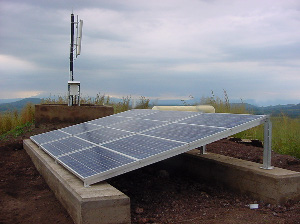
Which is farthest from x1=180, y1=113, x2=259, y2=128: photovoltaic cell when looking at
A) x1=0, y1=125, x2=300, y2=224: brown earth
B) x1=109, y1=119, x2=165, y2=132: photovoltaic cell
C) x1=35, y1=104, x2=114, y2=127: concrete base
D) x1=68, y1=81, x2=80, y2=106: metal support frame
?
x1=68, y1=81, x2=80, y2=106: metal support frame

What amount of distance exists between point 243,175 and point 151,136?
1.79 meters

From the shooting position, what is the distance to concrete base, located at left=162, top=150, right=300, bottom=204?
6027 millimetres

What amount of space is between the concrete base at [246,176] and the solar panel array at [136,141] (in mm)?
877

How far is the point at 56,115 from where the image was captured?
14.1m

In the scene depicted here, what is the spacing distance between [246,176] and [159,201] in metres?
1.61

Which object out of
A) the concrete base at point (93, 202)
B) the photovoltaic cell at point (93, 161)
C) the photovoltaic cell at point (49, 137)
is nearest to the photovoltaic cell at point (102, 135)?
the photovoltaic cell at point (93, 161)

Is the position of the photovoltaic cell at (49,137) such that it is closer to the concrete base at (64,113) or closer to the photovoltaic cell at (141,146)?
the photovoltaic cell at (141,146)

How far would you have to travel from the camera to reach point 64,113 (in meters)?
14.0

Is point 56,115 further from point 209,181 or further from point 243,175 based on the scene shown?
point 243,175

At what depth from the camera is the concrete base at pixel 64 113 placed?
14.0 m

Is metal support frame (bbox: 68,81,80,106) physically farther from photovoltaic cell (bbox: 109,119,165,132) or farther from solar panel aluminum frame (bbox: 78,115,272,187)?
solar panel aluminum frame (bbox: 78,115,272,187)

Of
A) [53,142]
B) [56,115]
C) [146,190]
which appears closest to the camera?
[146,190]

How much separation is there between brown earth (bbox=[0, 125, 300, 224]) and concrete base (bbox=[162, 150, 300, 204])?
0.14 m

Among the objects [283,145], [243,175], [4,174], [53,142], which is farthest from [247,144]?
[4,174]
